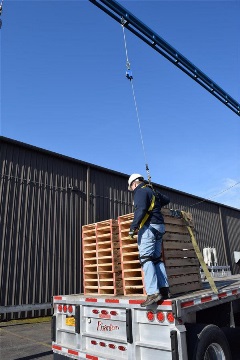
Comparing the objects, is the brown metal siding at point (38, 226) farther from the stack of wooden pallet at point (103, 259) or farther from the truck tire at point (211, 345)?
the truck tire at point (211, 345)

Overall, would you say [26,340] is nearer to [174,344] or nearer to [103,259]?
[103,259]

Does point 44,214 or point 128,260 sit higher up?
point 44,214

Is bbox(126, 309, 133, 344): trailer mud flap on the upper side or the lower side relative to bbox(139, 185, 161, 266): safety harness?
lower

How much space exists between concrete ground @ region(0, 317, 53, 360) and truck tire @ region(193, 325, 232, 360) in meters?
3.61

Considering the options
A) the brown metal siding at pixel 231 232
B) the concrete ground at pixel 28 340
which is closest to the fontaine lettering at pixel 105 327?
the concrete ground at pixel 28 340

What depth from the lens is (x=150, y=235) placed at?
14.4ft

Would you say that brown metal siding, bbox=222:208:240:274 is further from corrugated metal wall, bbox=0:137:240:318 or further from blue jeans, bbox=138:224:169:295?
blue jeans, bbox=138:224:169:295

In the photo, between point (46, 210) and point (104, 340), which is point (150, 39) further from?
point (104, 340)

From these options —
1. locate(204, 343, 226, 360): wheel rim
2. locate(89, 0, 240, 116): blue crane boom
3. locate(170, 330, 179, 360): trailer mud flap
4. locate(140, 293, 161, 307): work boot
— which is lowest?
locate(204, 343, 226, 360): wheel rim

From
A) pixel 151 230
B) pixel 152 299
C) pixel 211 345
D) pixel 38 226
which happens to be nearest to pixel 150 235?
pixel 151 230

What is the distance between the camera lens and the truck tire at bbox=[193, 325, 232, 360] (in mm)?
3666

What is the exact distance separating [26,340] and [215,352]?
5519 millimetres

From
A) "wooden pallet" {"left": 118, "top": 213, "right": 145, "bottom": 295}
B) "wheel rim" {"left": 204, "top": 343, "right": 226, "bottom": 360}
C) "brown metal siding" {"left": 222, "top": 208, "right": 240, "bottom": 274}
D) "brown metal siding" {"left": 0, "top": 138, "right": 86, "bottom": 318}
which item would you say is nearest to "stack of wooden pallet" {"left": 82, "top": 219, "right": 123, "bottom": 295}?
"wooden pallet" {"left": 118, "top": 213, "right": 145, "bottom": 295}

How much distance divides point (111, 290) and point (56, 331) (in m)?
1.16
